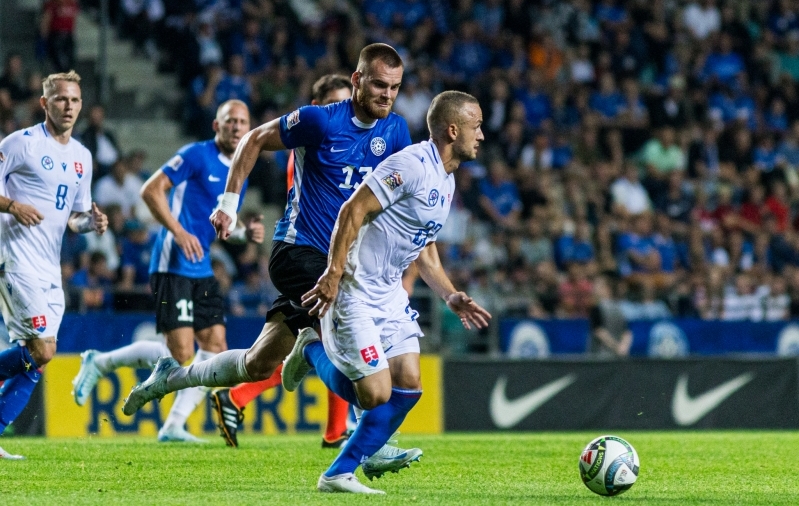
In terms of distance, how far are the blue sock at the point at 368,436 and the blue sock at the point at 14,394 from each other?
3.07 m

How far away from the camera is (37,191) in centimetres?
895

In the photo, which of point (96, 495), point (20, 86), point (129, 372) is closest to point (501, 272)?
point (129, 372)

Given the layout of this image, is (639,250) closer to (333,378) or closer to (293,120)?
(293,120)

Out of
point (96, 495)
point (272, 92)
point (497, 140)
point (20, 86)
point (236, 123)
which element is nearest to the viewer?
point (96, 495)

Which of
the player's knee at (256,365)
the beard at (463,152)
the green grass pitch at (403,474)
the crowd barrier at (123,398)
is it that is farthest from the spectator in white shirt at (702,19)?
the beard at (463,152)

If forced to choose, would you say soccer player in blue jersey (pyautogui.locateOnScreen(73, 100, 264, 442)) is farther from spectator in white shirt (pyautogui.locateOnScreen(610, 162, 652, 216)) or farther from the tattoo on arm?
spectator in white shirt (pyautogui.locateOnScreen(610, 162, 652, 216))

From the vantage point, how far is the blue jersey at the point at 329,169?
754 cm

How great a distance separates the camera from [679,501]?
6664 millimetres

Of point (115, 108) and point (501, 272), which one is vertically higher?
point (115, 108)

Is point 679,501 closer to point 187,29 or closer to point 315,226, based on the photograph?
point 315,226

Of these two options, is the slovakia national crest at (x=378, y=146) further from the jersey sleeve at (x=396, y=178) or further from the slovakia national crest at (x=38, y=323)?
the slovakia national crest at (x=38, y=323)

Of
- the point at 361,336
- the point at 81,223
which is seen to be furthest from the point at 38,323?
the point at 361,336

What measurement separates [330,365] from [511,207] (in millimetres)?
11779

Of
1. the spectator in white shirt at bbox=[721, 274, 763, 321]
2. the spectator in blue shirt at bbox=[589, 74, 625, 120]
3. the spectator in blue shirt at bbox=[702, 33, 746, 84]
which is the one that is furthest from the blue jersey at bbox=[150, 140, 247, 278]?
the spectator in blue shirt at bbox=[702, 33, 746, 84]
